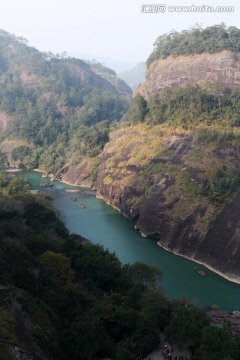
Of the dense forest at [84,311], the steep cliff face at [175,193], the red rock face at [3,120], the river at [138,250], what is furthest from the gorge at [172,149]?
the dense forest at [84,311]

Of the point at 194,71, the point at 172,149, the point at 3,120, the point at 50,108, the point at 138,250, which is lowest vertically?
the point at 138,250

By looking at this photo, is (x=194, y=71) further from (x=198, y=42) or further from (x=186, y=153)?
(x=186, y=153)

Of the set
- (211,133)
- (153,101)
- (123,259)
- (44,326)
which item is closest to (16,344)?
(44,326)

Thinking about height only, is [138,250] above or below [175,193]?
below

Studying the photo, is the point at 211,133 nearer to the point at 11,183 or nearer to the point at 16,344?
the point at 11,183

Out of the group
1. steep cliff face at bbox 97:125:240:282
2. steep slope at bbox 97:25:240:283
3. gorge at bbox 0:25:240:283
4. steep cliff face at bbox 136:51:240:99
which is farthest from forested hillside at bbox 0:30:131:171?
steep cliff face at bbox 97:125:240:282

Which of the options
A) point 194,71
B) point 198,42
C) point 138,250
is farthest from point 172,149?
point 198,42
